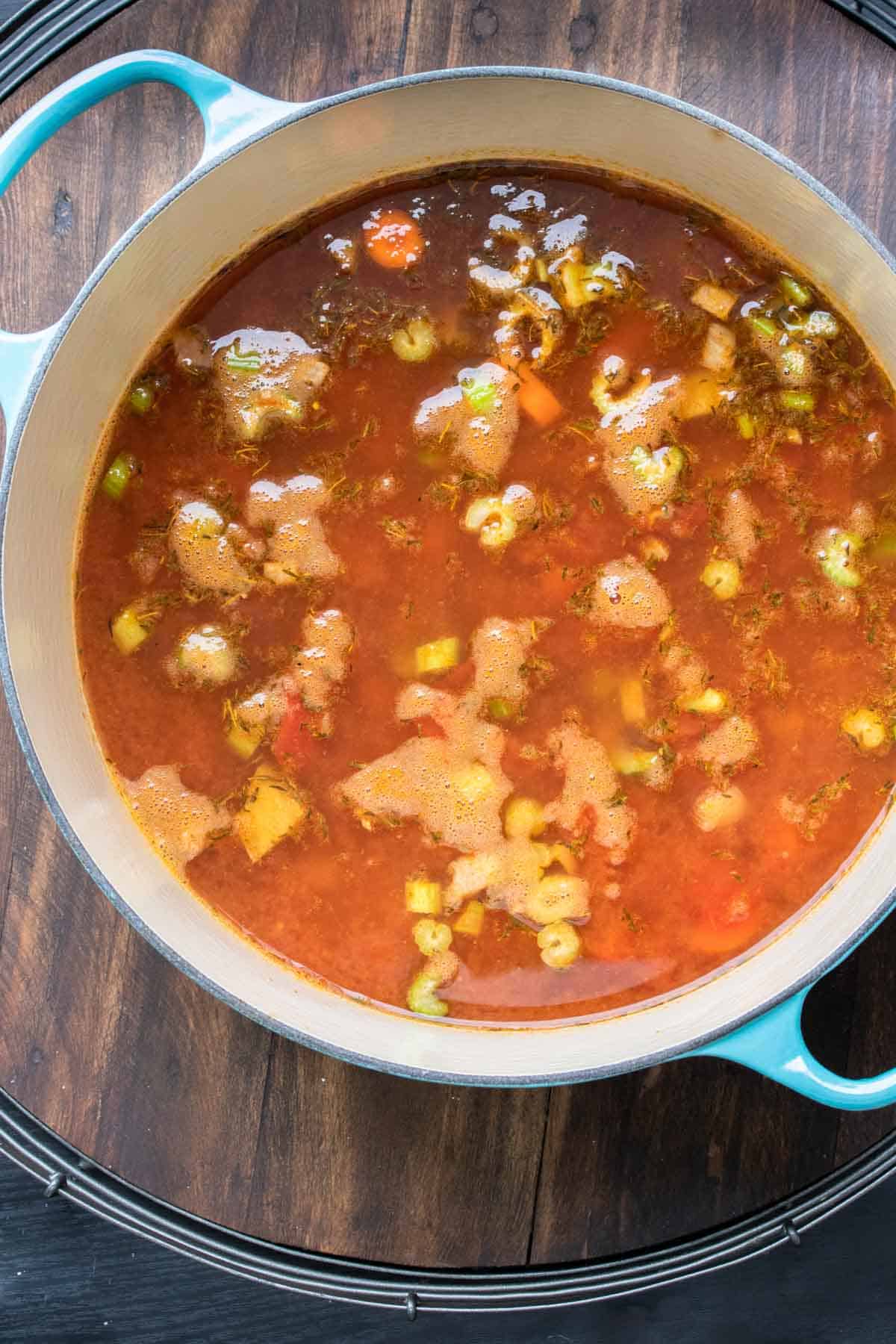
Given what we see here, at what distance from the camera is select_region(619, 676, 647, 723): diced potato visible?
60.8 inches

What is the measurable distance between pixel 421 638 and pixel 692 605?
0.37 m

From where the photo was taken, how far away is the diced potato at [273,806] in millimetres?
1550

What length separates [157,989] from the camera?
156 cm

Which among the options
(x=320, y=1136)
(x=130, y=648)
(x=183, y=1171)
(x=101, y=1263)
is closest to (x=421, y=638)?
(x=130, y=648)

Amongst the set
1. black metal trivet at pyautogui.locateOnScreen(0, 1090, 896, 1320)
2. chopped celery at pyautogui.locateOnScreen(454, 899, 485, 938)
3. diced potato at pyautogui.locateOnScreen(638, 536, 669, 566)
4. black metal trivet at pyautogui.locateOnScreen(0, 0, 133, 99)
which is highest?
black metal trivet at pyautogui.locateOnScreen(0, 0, 133, 99)

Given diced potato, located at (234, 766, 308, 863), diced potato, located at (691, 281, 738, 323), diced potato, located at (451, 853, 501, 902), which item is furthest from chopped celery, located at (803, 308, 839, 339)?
diced potato, located at (234, 766, 308, 863)

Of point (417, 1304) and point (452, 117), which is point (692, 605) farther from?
point (417, 1304)

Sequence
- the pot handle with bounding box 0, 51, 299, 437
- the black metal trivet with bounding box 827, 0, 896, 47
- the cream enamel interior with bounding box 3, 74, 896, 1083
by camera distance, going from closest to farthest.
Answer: the pot handle with bounding box 0, 51, 299, 437
the cream enamel interior with bounding box 3, 74, 896, 1083
the black metal trivet with bounding box 827, 0, 896, 47

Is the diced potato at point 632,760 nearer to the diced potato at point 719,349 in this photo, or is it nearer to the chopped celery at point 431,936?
the chopped celery at point 431,936

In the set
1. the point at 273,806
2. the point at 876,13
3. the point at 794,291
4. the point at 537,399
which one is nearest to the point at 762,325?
the point at 794,291

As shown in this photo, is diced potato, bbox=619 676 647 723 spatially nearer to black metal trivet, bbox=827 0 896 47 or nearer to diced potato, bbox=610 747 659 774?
diced potato, bbox=610 747 659 774

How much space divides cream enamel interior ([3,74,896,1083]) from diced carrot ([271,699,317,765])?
24cm

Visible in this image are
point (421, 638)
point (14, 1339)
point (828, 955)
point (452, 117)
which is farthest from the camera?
point (14, 1339)

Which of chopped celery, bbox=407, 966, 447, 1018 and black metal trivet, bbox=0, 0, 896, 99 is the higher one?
black metal trivet, bbox=0, 0, 896, 99
